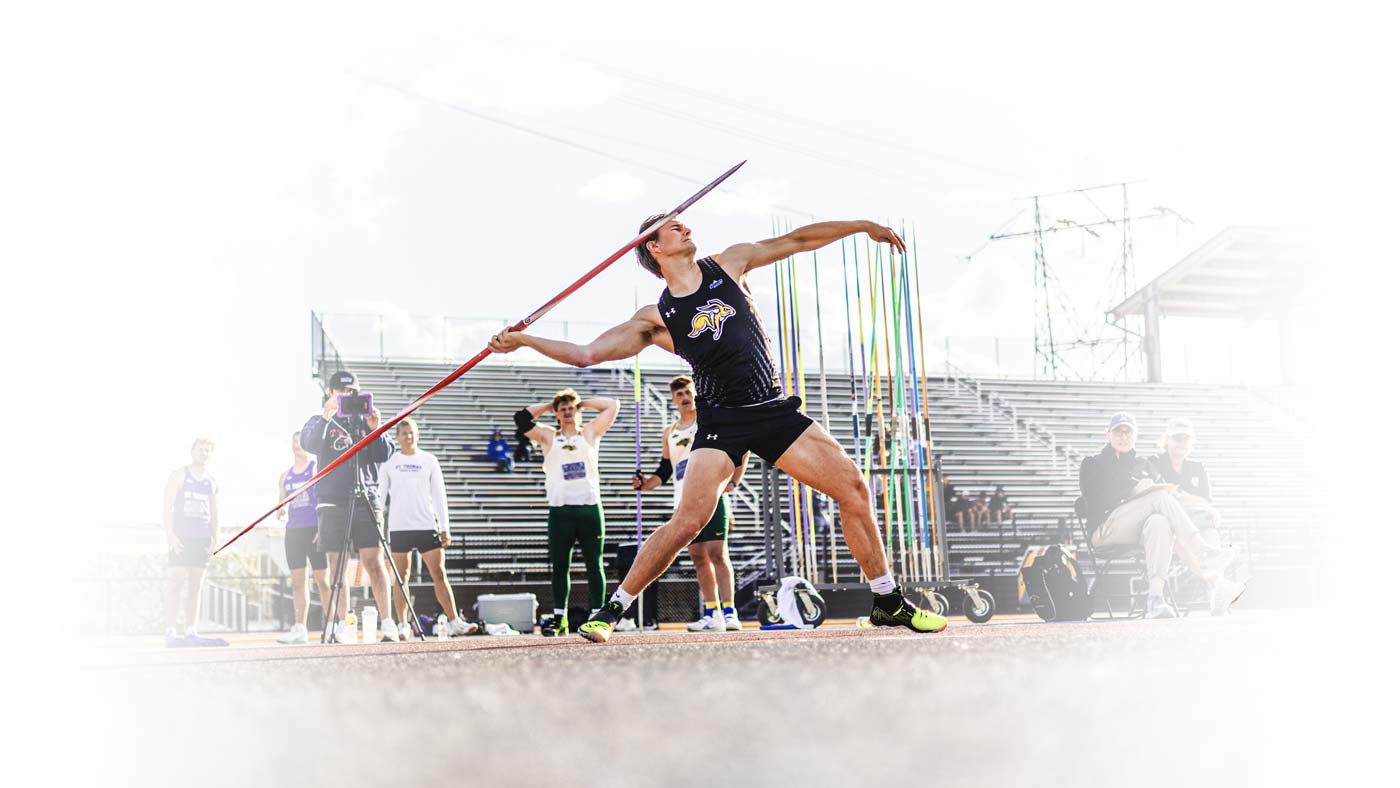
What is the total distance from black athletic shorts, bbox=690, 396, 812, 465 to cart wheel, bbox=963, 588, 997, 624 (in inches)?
194

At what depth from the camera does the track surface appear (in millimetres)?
1277

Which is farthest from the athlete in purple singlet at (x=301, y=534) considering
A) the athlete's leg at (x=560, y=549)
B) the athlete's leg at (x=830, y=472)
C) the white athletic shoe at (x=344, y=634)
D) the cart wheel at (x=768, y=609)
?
the athlete's leg at (x=830, y=472)

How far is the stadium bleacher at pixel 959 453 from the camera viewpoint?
16.5 meters

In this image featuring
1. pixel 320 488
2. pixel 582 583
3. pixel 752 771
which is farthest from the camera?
pixel 582 583

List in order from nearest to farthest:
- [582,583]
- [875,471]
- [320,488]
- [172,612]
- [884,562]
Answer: [884,562]
[320,488]
[172,612]
[875,471]
[582,583]

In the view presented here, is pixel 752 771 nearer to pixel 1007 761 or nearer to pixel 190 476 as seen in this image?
pixel 1007 761

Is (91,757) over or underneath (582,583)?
over

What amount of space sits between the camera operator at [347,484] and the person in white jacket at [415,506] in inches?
16.8

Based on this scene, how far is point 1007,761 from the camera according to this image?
4.21 ft

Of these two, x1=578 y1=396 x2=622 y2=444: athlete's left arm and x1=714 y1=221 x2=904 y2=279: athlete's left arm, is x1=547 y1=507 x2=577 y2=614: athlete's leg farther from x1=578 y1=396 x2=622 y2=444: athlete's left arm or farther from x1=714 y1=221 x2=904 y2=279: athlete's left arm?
x1=714 y1=221 x2=904 y2=279: athlete's left arm

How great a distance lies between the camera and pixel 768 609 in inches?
347

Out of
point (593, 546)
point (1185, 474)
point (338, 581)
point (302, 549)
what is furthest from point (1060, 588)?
point (302, 549)

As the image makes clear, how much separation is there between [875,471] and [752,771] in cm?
824

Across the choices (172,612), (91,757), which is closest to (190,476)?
(172,612)
